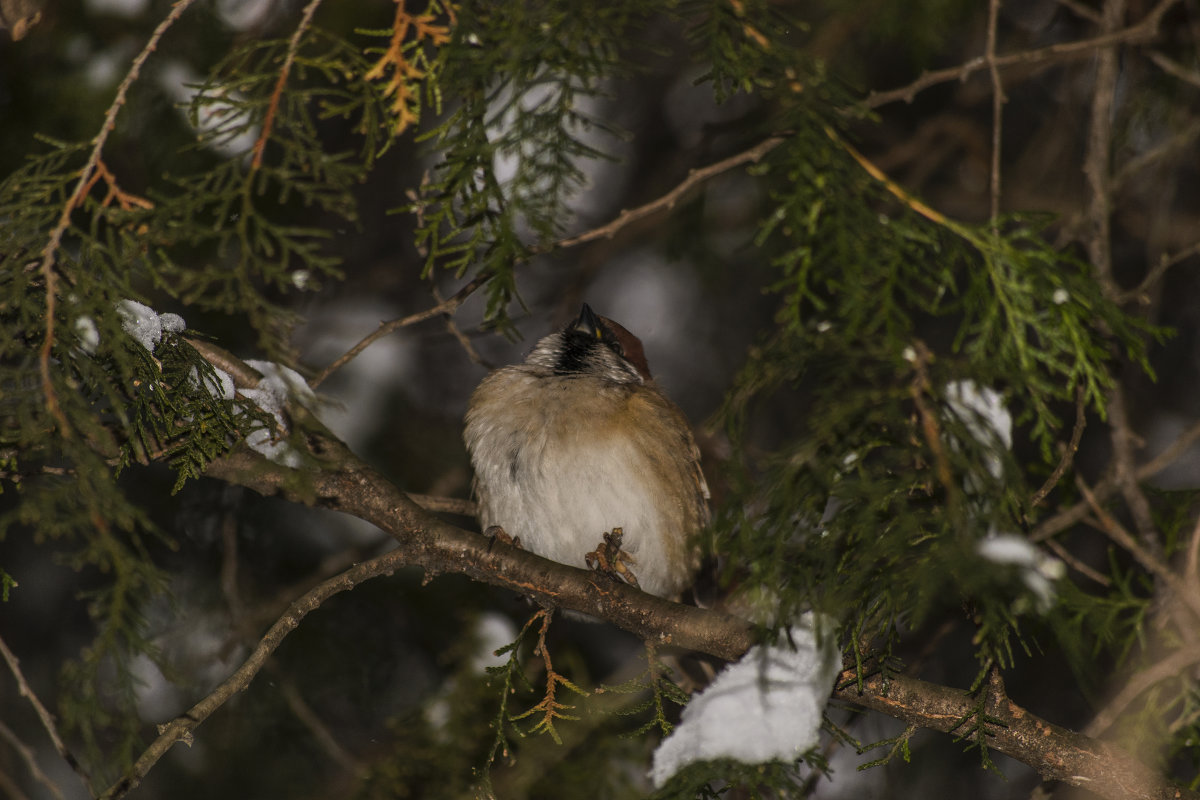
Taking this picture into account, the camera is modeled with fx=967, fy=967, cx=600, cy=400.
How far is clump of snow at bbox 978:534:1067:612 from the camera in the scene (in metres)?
1.54

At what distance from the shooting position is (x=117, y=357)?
5.82 ft

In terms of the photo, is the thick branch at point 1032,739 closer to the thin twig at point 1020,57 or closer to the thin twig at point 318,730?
the thin twig at point 1020,57

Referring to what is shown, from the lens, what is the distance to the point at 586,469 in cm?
318

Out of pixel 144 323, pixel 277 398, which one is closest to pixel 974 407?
pixel 277 398

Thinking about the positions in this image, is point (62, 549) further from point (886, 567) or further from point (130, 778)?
point (886, 567)

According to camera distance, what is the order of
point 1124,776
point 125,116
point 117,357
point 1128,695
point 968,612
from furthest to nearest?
point 125,116
point 1128,695
point 1124,776
point 968,612
point 117,357

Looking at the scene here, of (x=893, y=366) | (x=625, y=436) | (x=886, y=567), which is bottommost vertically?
(x=625, y=436)

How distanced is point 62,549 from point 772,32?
160 inches

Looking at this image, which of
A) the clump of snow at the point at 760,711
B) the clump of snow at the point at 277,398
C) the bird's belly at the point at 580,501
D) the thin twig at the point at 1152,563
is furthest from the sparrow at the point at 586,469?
the thin twig at the point at 1152,563

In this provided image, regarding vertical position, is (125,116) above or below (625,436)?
above

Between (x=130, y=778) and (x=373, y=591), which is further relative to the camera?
(x=373, y=591)

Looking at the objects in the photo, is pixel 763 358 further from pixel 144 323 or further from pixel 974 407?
pixel 144 323

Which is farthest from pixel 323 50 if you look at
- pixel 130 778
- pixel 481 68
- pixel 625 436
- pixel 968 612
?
pixel 968 612

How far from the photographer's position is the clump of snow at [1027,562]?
154cm
